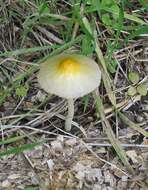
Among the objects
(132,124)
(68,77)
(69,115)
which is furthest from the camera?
(132,124)

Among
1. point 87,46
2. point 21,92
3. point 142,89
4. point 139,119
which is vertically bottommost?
point 139,119

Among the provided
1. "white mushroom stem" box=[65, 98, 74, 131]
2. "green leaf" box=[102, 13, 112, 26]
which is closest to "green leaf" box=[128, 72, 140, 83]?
"green leaf" box=[102, 13, 112, 26]

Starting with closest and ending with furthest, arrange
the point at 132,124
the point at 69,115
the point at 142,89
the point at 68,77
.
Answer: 1. the point at 68,77
2. the point at 69,115
3. the point at 132,124
4. the point at 142,89

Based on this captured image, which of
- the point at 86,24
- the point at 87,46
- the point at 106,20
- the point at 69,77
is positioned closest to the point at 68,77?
the point at 69,77

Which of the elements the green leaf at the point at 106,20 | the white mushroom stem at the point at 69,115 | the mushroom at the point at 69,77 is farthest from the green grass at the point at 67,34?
the mushroom at the point at 69,77

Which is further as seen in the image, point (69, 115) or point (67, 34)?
point (67, 34)

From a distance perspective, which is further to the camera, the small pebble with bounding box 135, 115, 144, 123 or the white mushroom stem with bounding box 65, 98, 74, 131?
the small pebble with bounding box 135, 115, 144, 123

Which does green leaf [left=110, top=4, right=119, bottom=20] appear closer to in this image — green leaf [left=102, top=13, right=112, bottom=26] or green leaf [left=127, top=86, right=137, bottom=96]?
green leaf [left=102, top=13, right=112, bottom=26]

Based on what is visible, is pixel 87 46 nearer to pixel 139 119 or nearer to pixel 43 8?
pixel 43 8
